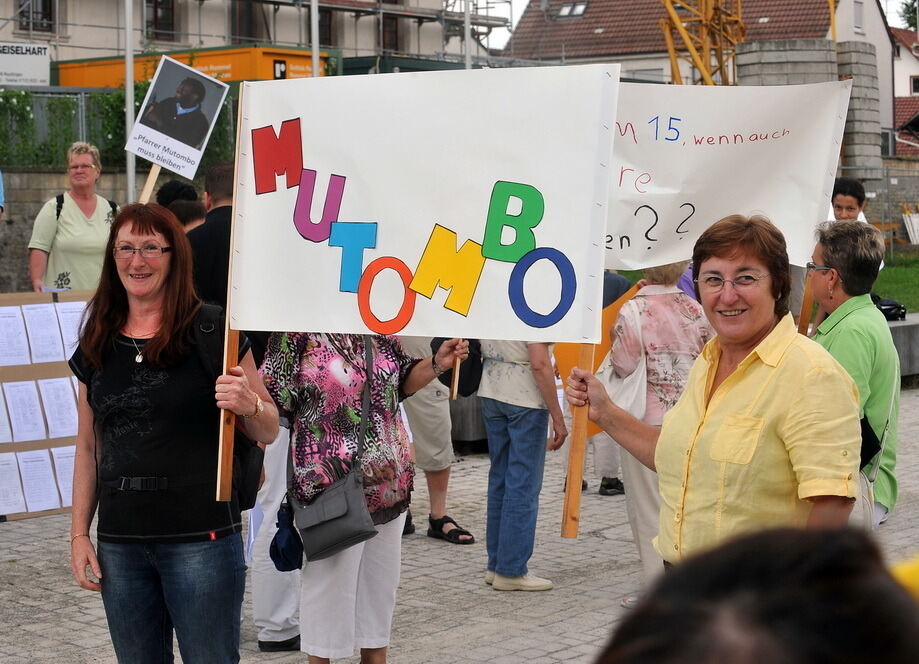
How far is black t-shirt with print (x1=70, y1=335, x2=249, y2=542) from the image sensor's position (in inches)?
148

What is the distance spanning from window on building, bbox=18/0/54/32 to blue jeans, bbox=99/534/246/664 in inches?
1591

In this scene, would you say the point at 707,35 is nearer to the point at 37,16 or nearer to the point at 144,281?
the point at 37,16

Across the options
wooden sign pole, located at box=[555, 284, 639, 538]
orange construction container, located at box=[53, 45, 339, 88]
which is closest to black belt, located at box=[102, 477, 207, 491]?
wooden sign pole, located at box=[555, 284, 639, 538]

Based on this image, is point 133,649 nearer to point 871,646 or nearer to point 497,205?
point 497,205

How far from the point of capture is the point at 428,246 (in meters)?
4.48

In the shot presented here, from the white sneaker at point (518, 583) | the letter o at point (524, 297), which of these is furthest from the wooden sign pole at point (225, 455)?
the white sneaker at point (518, 583)

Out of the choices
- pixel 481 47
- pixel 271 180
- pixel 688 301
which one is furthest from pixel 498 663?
pixel 481 47

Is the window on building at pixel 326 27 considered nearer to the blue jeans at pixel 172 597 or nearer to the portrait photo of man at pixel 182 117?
the portrait photo of man at pixel 182 117

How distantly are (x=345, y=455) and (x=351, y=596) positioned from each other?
0.48 m

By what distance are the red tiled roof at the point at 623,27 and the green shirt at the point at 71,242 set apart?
55.5 m

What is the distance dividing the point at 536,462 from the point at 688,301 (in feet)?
3.81

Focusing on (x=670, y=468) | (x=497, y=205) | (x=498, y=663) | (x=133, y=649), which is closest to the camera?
(x=670, y=468)

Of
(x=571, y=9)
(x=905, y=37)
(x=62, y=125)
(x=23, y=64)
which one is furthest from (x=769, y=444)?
(x=905, y=37)

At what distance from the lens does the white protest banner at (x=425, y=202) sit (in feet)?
14.0
